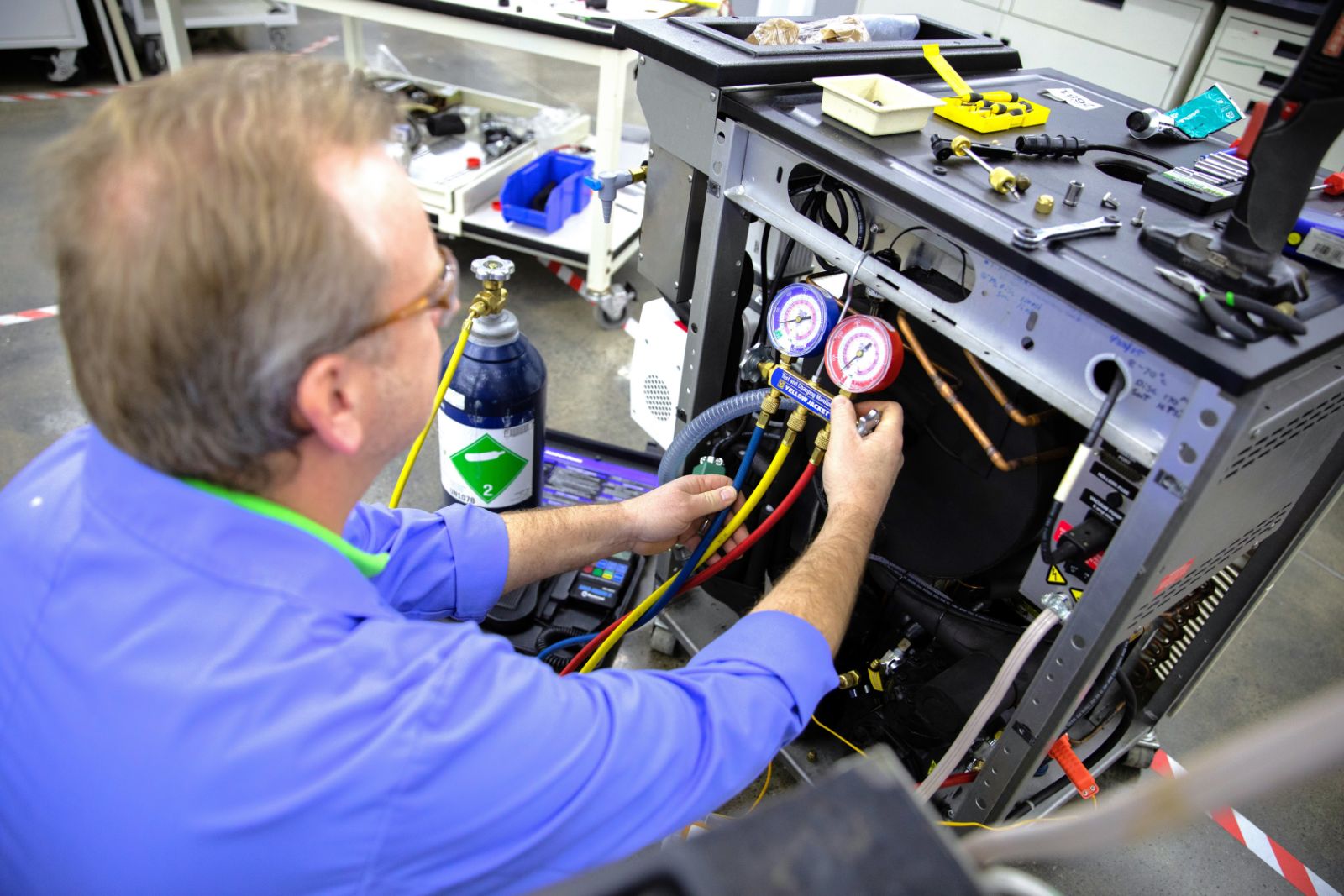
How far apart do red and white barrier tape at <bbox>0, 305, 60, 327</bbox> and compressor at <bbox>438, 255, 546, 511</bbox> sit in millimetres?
1564

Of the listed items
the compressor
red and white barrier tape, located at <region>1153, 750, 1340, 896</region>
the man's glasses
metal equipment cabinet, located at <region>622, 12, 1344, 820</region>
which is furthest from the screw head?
red and white barrier tape, located at <region>1153, 750, 1340, 896</region>

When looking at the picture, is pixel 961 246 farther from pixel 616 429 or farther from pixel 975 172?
pixel 616 429

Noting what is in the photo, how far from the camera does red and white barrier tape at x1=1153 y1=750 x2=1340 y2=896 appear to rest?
1414 mm

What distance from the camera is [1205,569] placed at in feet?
3.38

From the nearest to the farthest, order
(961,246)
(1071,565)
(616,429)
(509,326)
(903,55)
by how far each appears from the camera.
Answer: (961,246), (1071,565), (903,55), (509,326), (616,429)

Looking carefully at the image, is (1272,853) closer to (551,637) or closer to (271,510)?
(551,637)

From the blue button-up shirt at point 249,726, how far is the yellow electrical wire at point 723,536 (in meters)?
0.51

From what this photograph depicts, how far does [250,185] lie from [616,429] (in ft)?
5.57

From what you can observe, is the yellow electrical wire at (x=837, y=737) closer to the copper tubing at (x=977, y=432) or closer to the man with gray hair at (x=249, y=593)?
the copper tubing at (x=977, y=432)

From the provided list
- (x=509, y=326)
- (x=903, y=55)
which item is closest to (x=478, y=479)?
(x=509, y=326)

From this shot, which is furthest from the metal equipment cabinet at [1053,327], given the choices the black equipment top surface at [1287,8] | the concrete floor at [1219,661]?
the black equipment top surface at [1287,8]

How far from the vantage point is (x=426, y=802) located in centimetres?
62

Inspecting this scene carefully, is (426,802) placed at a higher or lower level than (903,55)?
lower

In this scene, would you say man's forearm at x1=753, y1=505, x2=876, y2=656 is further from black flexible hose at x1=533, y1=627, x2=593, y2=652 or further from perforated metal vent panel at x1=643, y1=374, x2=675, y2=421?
perforated metal vent panel at x1=643, y1=374, x2=675, y2=421
